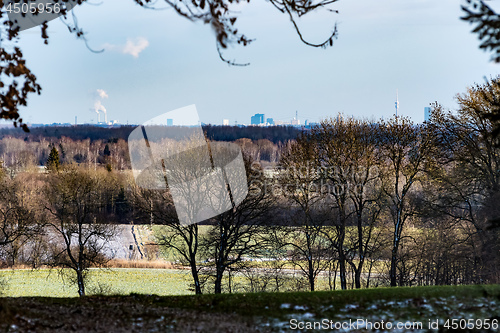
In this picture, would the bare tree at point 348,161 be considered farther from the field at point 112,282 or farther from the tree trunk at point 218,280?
the field at point 112,282

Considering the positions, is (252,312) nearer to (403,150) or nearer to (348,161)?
(348,161)

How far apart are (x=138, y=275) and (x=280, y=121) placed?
7218 cm

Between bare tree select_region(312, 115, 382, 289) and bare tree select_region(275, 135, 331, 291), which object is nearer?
bare tree select_region(312, 115, 382, 289)

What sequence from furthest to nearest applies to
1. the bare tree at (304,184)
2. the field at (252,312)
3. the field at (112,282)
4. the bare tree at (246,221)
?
the field at (112,282)
the bare tree at (304,184)
the bare tree at (246,221)
the field at (252,312)

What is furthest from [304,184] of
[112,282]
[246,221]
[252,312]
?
[112,282]

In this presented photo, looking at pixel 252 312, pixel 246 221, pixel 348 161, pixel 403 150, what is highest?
pixel 403 150

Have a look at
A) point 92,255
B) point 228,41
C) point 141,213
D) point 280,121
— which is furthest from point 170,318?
point 280,121

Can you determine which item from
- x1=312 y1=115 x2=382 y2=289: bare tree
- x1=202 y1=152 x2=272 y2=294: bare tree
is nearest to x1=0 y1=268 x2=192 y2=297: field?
x1=202 y1=152 x2=272 y2=294: bare tree

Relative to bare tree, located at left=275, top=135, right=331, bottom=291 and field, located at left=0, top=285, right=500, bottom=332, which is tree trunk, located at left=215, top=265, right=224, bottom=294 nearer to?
bare tree, located at left=275, top=135, right=331, bottom=291

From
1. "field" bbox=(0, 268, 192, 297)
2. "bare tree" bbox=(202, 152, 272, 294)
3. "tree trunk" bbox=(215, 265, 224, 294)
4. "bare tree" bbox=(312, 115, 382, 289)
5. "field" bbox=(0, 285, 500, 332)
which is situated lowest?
"field" bbox=(0, 268, 192, 297)

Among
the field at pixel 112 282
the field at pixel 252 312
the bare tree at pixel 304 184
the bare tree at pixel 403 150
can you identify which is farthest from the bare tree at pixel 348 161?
the field at pixel 112 282

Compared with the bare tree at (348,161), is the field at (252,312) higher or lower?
lower

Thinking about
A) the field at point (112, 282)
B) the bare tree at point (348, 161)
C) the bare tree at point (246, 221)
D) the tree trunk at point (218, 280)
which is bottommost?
the field at point (112, 282)

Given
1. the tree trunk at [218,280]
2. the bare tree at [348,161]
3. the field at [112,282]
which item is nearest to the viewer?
the tree trunk at [218,280]
